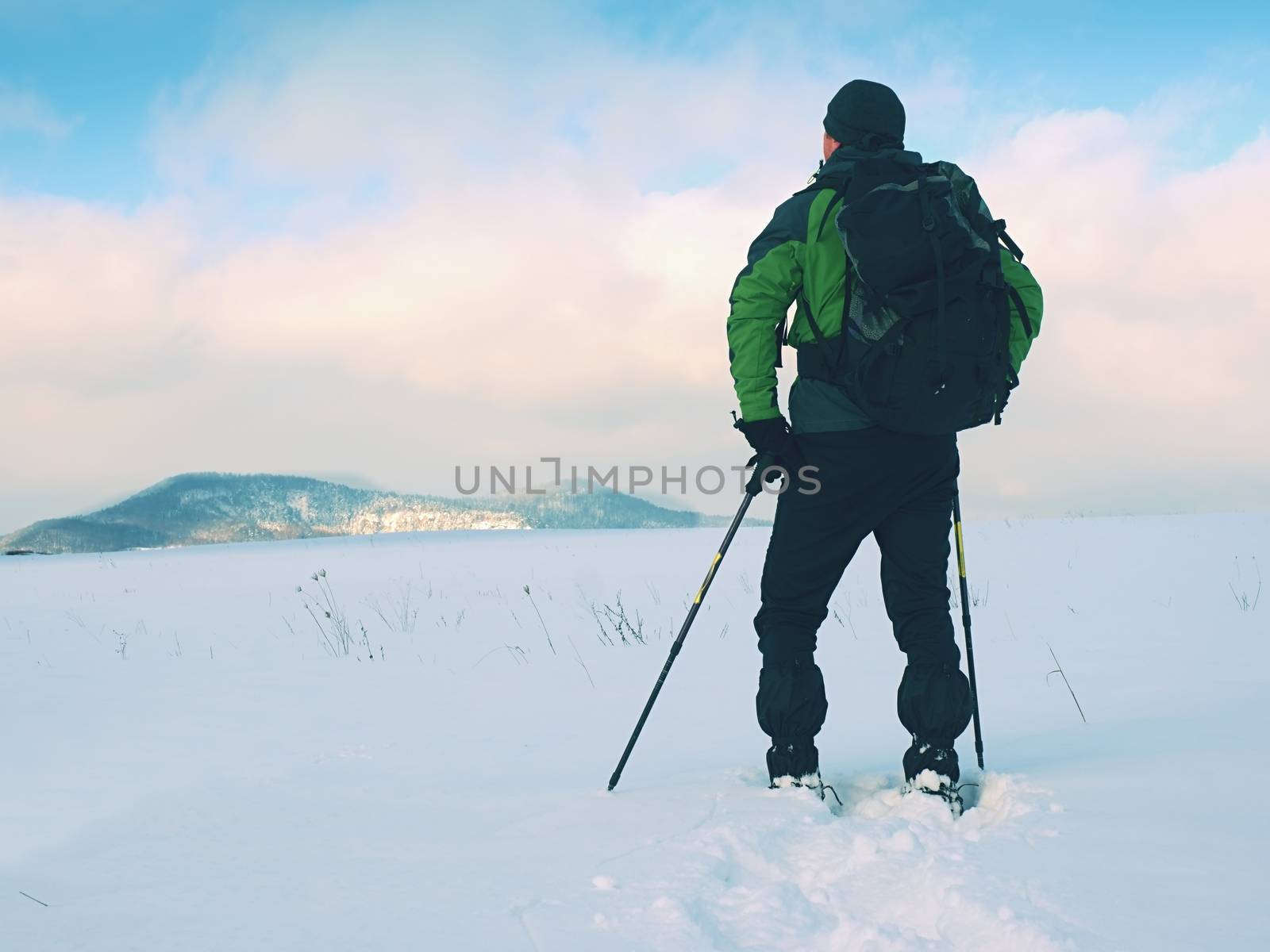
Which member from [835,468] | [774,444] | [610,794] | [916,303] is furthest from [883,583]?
[610,794]

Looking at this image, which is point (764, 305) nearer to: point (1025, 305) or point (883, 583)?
point (1025, 305)

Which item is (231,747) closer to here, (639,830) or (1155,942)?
(639,830)

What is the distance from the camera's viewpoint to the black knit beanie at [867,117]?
301 cm

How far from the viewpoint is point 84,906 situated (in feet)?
7.50

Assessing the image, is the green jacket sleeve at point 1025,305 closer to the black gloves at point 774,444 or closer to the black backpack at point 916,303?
the black backpack at point 916,303

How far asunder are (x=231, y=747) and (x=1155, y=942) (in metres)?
3.59

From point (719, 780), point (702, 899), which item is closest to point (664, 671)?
point (719, 780)

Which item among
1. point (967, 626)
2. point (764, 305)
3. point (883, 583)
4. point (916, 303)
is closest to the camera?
point (916, 303)

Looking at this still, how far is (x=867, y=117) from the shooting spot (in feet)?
9.87

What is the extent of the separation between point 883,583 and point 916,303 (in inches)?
35.3

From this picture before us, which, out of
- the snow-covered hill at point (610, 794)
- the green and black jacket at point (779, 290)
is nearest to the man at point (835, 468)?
the green and black jacket at point (779, 290)

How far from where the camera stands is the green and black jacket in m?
2.80

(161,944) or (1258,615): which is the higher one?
(1258,615)

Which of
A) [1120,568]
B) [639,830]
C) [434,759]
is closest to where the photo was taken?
[639,830]
